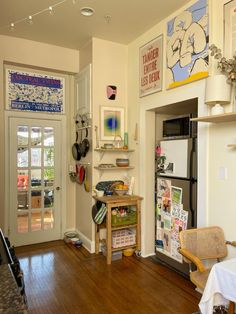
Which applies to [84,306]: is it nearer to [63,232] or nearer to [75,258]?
[75,258]

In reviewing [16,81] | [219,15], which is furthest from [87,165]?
[219,15]

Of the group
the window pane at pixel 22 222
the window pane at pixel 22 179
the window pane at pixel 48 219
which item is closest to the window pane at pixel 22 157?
the window pane at pixel 22 179

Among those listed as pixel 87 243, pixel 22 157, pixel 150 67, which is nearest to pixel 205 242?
pixel 87 243

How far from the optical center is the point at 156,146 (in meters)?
3.62

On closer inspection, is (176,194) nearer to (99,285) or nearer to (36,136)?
(99,285)

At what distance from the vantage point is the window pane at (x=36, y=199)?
4.05m

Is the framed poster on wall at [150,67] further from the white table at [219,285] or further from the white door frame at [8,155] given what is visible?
the white table at [219,285]

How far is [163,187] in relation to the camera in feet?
11.0

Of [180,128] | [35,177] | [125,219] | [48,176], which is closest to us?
[180,128]

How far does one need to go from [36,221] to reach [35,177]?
28.2 inches

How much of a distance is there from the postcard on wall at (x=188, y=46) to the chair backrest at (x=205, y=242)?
155 centimetres

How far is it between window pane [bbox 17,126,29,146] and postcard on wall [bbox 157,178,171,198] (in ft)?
7.09

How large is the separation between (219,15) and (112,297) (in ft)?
9.86

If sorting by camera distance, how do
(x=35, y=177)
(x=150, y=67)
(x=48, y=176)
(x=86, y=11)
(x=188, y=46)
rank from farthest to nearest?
(x=48, y=176) → (x=35, y=177) → (x=150, y=67) → (x=86, y=11) → (x=188, y=46)
